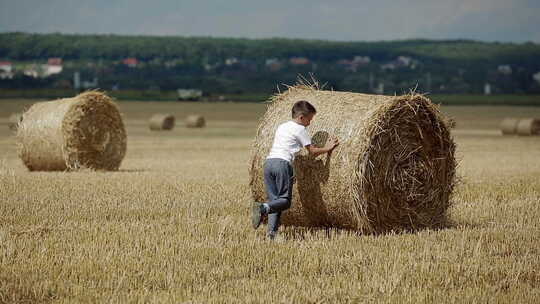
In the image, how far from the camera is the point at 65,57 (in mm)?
141125

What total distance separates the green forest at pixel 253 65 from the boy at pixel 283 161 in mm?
92776

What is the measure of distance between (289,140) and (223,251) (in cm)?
174

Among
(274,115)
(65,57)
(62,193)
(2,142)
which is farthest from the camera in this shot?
(65,57)

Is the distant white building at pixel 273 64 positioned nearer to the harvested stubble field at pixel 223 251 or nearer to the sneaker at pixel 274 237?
the harvested stubble field at pixel 223 251

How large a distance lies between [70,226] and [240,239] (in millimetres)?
2262

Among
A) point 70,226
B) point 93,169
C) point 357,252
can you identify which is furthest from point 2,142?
point 357,252

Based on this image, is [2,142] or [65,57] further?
[65,57]

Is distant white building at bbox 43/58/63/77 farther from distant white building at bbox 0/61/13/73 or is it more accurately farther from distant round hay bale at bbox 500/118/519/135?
distant round hay bale at bbox 500/118/519/135

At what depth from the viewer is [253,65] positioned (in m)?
159

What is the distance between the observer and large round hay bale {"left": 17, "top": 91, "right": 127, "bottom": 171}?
20484mm

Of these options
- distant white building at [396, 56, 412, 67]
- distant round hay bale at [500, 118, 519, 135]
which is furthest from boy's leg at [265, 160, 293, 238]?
distant white building at [396, 56, 412, 67]

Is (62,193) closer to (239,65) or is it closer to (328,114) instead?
(328,114)

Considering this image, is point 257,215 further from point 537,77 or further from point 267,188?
point 537,77

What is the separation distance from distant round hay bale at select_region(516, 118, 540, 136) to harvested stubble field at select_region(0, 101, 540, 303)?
24873mm
